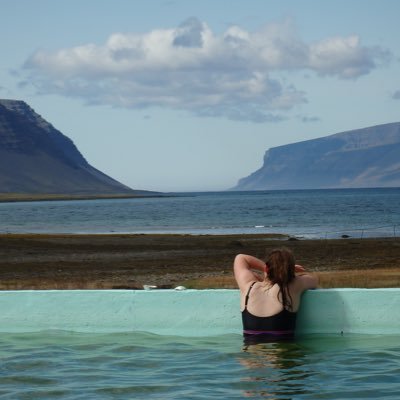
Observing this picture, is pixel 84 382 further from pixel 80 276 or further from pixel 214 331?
pixel 80 276

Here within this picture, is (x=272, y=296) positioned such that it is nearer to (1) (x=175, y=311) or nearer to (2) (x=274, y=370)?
(2) (x=274, y=370)

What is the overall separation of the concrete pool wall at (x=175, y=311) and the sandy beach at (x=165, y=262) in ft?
25.5

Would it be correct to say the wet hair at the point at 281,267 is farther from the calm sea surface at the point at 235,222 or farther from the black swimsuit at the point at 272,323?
the calm sea surface at the point at 235,222

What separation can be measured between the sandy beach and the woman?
8453 mm

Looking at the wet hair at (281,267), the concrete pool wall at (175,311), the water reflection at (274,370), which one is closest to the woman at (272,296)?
the wet hair at (281,267)

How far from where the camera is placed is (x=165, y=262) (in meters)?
32.5

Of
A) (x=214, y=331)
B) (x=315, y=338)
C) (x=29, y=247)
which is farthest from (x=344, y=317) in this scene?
(x=29, y=247)

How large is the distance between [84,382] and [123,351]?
156 centimetres

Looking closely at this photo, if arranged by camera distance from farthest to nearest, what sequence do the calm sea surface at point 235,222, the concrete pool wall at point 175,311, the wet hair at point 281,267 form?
the calm sea surface at point 235,222 → the concrete pool wall at point 175,311 → the wet hair at point 281,267

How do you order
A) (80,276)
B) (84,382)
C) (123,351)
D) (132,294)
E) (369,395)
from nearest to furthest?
(369,395), (84,382), (123,351), (132,294), (80,276)

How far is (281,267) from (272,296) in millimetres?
347

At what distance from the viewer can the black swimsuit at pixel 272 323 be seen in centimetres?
979

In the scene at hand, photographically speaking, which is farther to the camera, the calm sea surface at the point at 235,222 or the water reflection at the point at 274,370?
the calm sea surface at the point at 235,222

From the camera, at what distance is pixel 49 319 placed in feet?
36.8
